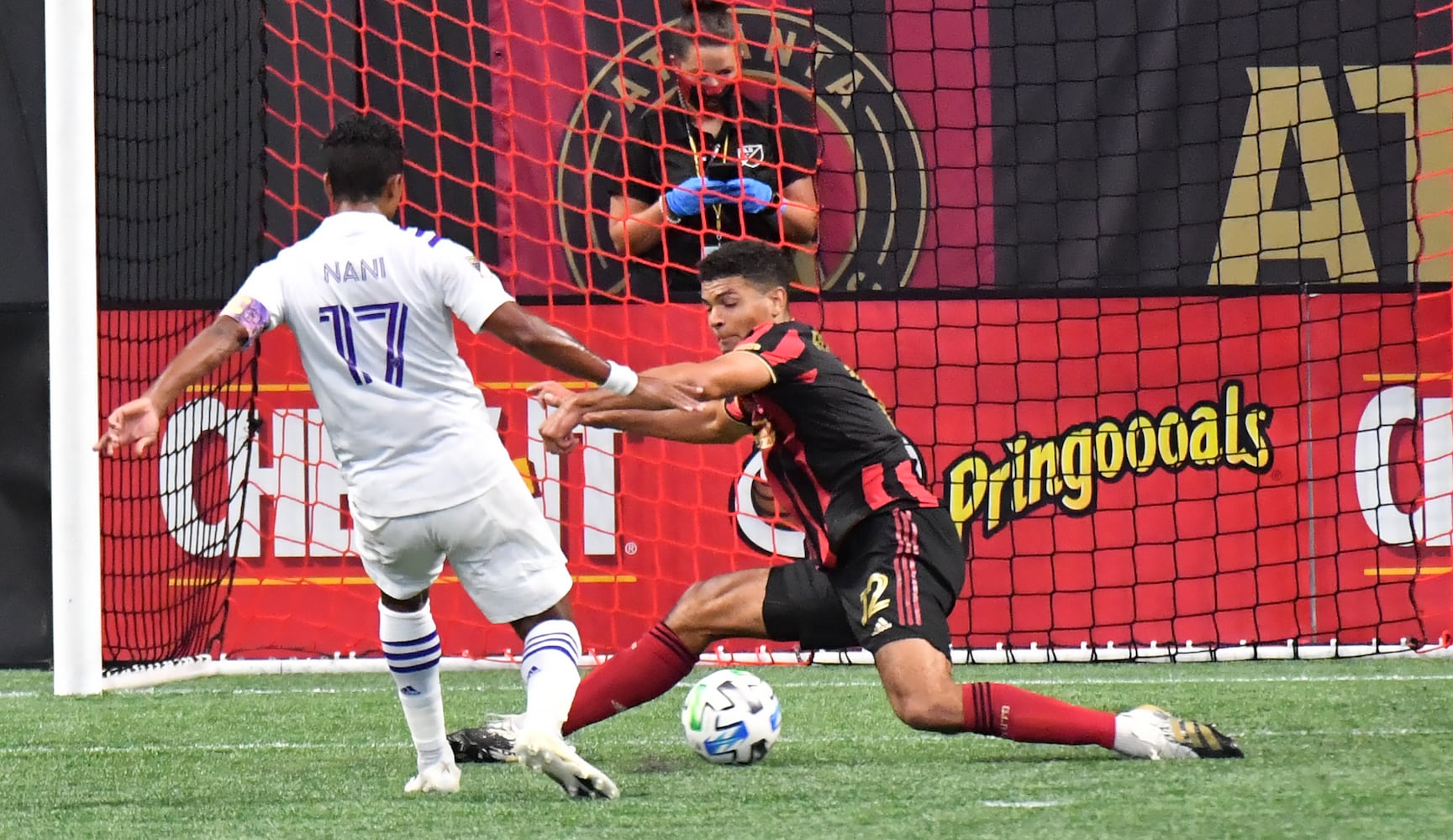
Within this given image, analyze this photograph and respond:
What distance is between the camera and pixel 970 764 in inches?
186

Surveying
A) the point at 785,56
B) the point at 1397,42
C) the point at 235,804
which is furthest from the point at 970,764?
the point at 1397,42

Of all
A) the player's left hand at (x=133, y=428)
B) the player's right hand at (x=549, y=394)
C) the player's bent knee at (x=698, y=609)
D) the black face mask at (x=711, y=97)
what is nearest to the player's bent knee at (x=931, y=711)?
the player's bent knee at (x=698, y=609)

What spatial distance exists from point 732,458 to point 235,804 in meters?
3.71

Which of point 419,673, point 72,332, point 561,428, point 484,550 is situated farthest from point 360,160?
point 72,332

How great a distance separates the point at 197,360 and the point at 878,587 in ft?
6.30

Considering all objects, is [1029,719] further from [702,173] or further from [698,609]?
[702,173]

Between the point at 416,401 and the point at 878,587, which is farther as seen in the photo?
the point at 878,587

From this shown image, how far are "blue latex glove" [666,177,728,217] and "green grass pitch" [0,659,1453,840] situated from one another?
2.09 m

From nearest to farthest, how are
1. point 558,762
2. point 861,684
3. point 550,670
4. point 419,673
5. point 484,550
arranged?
point 558,762
point 550,670
point 484,550
point 419,673
point 861,684

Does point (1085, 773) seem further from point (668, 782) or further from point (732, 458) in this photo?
point (732, 458)

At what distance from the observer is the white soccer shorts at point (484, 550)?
4289mm

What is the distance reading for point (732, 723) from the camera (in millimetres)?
4832

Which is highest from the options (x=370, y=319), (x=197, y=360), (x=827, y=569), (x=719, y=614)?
(x=370, y=319)

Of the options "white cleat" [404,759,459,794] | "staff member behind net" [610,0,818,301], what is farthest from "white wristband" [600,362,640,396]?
"staff member behind net" [610,0,818,301]
